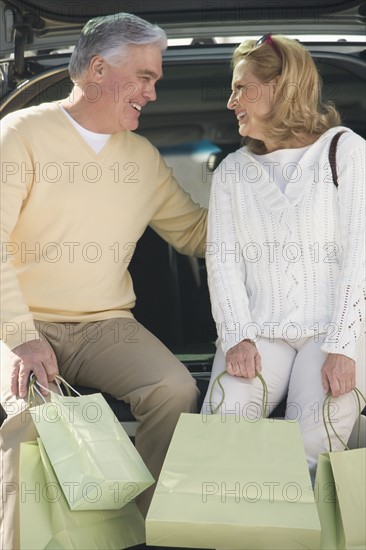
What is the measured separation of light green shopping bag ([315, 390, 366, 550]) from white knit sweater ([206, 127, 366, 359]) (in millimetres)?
407

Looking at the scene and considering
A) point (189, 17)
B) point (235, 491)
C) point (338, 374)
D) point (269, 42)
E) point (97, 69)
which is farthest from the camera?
point (189, 17)

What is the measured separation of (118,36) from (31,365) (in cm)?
105

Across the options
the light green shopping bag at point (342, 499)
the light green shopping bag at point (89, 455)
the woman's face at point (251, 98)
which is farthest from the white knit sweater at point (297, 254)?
the light green shopping bag at point (89, 455)

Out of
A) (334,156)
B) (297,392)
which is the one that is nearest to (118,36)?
(334,156)

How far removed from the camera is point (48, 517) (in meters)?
2.35

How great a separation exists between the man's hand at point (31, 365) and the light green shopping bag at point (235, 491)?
0.45 meters

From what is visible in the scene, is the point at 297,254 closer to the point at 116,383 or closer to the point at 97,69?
the point at 116,383

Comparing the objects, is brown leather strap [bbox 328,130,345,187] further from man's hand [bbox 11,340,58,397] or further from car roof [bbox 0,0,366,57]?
man's hand [bbox 11,340,58,397]

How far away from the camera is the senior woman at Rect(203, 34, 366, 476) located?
8.93 ft

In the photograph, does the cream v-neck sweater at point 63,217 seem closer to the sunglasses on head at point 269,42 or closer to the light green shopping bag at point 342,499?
the sunglasses on head at point 269,42

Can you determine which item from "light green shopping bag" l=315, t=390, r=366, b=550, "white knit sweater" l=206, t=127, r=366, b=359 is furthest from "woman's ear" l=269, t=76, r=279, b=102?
"light green shopping bag" l=315, t=390, r=366, b=550

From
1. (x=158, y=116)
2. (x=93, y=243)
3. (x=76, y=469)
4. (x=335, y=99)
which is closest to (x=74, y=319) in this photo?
(x=93, y=243)

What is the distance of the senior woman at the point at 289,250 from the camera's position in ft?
8.93

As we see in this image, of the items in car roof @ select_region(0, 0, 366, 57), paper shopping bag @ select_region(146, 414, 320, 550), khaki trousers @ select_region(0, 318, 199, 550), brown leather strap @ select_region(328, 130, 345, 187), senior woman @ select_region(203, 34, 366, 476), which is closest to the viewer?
paper shopping bag @ select_region(146, 414, 320, 550)
